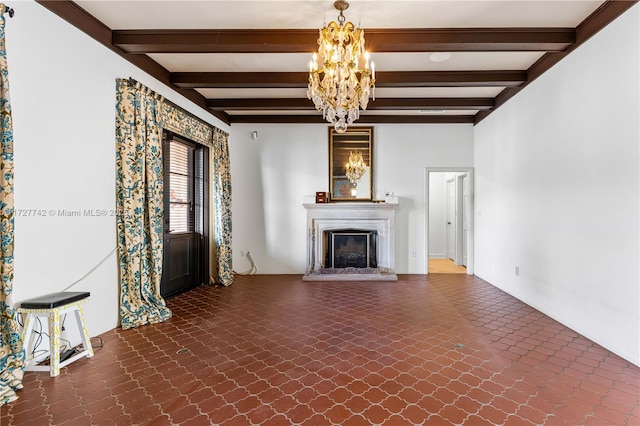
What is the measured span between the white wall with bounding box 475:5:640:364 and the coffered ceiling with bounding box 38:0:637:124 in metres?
0.38

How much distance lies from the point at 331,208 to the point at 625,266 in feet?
13.5

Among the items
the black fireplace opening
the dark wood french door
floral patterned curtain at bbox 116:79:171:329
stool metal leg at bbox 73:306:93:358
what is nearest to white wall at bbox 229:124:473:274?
the black fireplace opening

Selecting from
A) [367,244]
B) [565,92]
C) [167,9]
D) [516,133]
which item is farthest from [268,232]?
[565,92]

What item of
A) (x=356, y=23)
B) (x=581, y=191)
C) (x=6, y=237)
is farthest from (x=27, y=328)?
(x=581, y=191)

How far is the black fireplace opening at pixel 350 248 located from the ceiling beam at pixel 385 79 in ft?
9.68

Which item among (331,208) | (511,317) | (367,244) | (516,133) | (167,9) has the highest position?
(167,9)

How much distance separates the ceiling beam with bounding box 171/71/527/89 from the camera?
408 centimetres

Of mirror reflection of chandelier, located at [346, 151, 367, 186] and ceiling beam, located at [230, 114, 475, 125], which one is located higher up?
ceiling beam, located at [230, 114, 475, 125]

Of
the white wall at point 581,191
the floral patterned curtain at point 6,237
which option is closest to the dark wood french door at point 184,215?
the floral patterned curtain at point 6,237

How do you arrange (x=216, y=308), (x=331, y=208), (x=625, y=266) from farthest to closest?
(x=331, y=208)
(x=216, y=308)
(x=625, y=266)

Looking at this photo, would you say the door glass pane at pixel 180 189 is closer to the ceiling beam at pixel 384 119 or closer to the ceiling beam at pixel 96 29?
the ceiling beam at pixel 96 29

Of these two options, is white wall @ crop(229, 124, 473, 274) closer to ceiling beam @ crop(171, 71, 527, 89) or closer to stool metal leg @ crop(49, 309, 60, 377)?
ceiling beam @ crop(171, 71, 527, 89)

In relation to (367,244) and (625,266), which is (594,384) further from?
(367,244)

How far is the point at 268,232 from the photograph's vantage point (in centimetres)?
611
